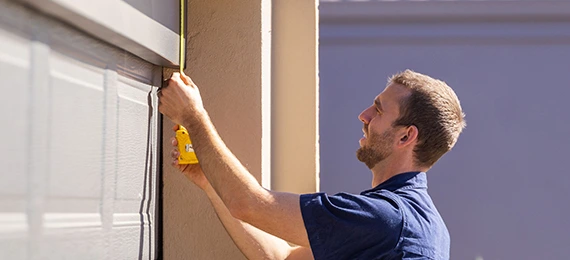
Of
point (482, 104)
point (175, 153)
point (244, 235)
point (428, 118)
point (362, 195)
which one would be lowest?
point (244, 235)

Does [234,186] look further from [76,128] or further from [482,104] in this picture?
[482,104]

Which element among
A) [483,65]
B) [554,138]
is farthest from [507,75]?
[554,138]

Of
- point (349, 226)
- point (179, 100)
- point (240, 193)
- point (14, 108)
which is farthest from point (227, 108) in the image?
point (14, 108)

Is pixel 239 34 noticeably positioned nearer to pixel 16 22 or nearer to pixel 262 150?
pixel 262 150

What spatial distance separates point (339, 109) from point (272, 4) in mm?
3011

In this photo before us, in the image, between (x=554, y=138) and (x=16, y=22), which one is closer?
(x=16, y=22)


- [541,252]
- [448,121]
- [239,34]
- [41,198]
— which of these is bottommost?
[541,252]

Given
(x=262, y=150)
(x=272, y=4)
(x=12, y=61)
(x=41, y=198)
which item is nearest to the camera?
(x=12, y=61)

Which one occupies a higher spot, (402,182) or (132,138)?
(132,138)

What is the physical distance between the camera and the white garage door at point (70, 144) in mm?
1540

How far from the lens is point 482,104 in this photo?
18.5ft

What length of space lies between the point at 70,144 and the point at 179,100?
1.41 ft

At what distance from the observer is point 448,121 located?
2562mm

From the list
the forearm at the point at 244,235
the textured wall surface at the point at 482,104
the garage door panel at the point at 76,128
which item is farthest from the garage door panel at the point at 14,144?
the textured wall surface at the point at 482,104
